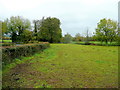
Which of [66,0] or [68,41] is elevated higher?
[66,0]

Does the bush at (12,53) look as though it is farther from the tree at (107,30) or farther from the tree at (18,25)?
the tree at (107,30)

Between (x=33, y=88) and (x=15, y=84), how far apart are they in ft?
2.04

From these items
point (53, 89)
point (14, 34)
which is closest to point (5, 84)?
point (53, 89)

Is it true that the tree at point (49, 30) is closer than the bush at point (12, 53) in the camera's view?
No

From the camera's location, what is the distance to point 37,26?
99.4 ft

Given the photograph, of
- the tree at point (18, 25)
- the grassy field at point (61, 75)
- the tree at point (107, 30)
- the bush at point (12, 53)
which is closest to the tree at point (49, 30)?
the tree at point (18, 25)

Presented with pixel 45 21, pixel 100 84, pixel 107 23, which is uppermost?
pixel 45 21

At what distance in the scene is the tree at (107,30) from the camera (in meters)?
18.9

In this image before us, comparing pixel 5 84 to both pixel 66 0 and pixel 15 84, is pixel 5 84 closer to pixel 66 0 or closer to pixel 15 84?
pixel 15 84

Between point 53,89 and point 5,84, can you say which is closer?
point 53,89

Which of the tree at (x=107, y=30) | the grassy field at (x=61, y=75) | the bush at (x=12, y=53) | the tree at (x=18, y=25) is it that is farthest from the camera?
the tree at (x=18, y=25)

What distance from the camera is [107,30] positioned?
754 inches

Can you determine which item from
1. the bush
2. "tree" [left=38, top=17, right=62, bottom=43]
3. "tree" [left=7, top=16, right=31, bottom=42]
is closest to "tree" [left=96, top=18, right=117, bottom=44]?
"tree" [left=38, top=17, right=62, bottom=43]

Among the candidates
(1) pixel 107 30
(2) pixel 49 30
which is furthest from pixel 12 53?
(2) pixel 49 30
